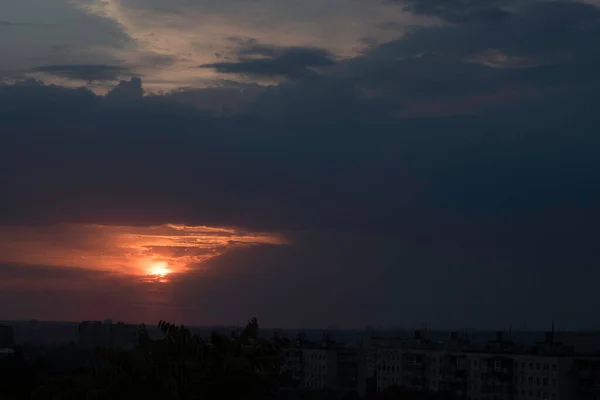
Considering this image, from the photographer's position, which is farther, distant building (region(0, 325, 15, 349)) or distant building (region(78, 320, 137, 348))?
distant building (region(78, 320, 137, 348))

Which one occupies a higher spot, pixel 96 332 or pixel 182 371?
pixel 182 371

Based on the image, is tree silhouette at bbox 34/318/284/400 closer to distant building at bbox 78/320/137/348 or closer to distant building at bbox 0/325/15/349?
distant building at bbox 0/325/15/349

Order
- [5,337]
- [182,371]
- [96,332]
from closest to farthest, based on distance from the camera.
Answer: [182,371] → [5,337] → [96,332]

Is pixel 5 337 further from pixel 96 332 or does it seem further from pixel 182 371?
pixel 182 371

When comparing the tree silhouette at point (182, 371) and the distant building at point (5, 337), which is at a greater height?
the tree silhouette at point (182, 371)

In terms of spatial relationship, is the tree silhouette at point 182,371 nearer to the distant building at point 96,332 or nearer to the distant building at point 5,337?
the distant building at point 5,337

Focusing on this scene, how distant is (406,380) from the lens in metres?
106

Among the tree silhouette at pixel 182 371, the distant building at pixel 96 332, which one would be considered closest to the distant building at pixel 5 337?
the distant building at pixel 96 332

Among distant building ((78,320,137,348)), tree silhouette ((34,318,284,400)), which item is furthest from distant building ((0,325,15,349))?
tree silhouette ((34,318,284,400))

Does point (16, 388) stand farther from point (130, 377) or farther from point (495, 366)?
point (495, 366)

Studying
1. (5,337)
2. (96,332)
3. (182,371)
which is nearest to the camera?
(182,371)

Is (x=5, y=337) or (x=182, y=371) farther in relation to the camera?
(x=5, y=337)

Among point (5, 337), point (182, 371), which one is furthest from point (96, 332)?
point (182, 371)

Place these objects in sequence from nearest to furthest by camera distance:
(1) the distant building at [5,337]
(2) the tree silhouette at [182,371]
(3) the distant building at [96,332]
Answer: (2) the tree silhouette at [182,371]
(1) the distant building at [5,337]
(3) the distant building at [96,332]
